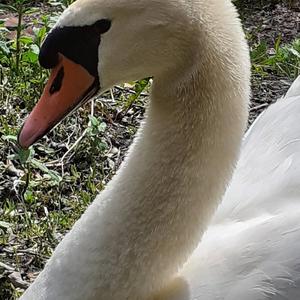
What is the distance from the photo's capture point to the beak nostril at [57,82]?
69.7 inches

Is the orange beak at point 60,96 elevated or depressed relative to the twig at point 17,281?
elevated

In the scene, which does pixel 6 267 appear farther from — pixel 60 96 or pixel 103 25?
pixel 103 25

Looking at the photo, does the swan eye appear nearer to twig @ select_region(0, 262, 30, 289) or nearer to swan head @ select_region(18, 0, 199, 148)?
swan head @ select_region(18, 0, 199, 148)

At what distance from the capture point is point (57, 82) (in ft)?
5.86

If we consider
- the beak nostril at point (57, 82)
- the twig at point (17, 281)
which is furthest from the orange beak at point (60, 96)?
the twig at point (17, 281)

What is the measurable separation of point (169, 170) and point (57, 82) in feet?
0.93

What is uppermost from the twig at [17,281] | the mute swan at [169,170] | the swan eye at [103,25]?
the swan eye at [103,25]

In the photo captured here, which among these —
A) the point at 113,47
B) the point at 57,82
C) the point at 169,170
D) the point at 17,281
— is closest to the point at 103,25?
the point at 113,47

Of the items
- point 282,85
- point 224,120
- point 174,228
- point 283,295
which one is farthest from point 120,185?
point 282,85

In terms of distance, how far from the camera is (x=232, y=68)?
172cm

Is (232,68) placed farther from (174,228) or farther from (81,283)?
(81,283)

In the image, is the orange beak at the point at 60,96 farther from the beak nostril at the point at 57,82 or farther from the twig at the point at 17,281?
the twig at the point at 17,281

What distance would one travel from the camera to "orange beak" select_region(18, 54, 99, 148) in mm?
1769

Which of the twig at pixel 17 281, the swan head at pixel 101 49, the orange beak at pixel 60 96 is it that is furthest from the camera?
the twig at pixel 17 281
